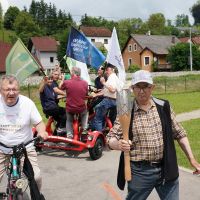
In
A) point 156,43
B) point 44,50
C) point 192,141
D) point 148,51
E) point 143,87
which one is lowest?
point 192,141

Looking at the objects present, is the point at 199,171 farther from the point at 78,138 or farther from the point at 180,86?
the point at 180,86

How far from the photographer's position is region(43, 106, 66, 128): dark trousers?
8859mm

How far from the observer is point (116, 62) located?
11.3 m

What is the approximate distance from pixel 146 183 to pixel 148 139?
1.43 feet

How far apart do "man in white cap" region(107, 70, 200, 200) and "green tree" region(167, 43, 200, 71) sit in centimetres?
5345

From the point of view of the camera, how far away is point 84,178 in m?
7.16

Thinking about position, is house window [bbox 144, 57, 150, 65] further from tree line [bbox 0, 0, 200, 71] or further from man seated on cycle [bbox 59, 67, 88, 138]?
man seated on cycle [bbox 59, 67, 88, 138]

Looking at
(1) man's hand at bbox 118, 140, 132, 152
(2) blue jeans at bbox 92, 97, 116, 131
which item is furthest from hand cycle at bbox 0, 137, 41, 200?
(2) blue jeans at bbox 92, 97, 116, 131

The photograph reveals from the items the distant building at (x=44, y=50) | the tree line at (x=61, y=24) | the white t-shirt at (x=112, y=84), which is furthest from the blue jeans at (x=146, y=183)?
the tree line at (x=61, y=24)

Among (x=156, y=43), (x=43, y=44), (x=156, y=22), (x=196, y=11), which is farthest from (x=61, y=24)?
(x=196, y=11)

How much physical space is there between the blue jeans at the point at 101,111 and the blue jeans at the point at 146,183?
5.30 metres

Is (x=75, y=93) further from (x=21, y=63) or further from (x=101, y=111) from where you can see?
(x=21, y=63)

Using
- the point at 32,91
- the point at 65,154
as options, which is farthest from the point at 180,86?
the point at 65,154

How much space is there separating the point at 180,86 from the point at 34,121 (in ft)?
96.3
